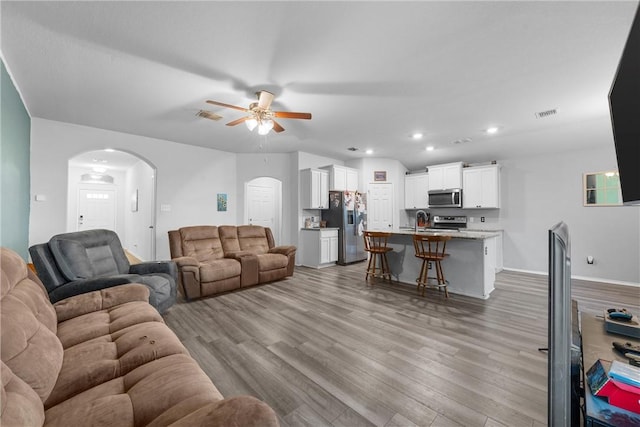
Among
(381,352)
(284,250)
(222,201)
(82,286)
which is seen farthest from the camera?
(222,201)

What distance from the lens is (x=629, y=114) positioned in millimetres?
1039

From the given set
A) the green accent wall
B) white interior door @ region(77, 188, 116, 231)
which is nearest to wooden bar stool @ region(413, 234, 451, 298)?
the green accent wall

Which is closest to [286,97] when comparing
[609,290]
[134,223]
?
[609,290]

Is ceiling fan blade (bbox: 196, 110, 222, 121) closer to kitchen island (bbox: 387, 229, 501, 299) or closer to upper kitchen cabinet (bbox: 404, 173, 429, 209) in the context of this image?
kitchen island (bbox: 387, 229, 501, 299)

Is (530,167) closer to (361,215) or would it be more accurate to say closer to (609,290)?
(609,290)

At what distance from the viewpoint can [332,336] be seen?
2488 millimetres

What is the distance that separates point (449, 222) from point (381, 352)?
4.80 m

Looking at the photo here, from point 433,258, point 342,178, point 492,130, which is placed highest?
point 492,130

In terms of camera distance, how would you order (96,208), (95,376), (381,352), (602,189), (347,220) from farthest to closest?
1. (96,208)
2. (347,220)
3. (602,189)
4. (381,352)
5. (95,376)

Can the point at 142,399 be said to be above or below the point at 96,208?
below

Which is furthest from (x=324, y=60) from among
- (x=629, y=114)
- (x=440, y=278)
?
(x=440, y=278)

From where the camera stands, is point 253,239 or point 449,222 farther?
point 449,222

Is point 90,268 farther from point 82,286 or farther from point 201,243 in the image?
point 201,243

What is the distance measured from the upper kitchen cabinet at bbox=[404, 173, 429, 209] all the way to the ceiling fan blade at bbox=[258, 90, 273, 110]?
4864 millimetres
